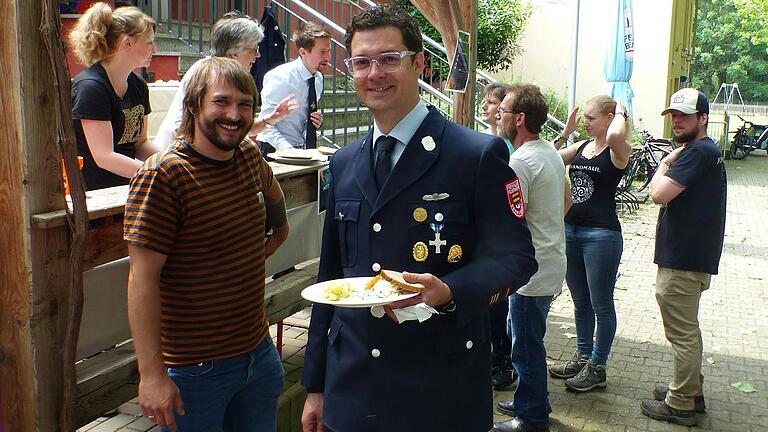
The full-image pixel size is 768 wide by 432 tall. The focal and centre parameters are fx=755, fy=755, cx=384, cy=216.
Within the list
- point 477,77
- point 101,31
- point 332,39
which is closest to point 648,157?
point 477,77

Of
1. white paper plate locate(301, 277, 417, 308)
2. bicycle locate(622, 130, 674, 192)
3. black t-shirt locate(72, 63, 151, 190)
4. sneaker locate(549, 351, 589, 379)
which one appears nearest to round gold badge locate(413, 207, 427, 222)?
white paper plate locate(301, 277, 417, 308)

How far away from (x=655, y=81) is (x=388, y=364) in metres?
19.4

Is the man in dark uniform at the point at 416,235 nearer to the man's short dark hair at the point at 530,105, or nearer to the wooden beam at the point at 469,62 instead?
the man's short dark hair at the point at 530,105

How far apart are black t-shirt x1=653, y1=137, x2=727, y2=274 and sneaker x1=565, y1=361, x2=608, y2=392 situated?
1073mm

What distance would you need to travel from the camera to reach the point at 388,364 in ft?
7.45

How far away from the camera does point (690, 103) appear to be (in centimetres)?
486

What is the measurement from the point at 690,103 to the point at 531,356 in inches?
75.8

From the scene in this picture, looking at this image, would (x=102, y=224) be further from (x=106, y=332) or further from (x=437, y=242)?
(x=437, y=242)

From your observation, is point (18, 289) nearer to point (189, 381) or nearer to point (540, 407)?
point (189, 381)

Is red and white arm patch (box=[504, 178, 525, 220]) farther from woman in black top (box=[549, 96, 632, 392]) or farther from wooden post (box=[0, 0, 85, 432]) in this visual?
woman in black top (box=[549, 96, 632, 392])

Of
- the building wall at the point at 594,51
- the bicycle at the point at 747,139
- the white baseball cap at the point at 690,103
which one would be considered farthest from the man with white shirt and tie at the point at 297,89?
the bicycle at the point at 747,139

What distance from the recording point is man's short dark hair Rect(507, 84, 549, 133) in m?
4.61

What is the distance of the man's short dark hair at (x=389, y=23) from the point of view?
2256 mm

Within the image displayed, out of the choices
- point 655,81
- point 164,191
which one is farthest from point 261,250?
point 655,81
